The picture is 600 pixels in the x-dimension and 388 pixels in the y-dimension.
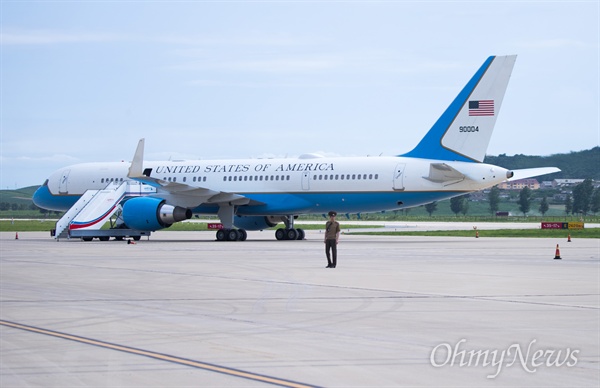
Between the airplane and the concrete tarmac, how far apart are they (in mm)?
16986

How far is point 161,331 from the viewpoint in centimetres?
1291

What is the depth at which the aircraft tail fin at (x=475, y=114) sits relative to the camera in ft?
138

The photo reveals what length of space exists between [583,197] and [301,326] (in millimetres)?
133570

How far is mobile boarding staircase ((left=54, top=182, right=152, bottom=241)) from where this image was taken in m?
47.1

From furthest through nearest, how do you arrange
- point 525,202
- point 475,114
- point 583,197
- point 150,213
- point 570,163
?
point 570,163, point 525,202, point 583,197, point 150,213, point 475,114

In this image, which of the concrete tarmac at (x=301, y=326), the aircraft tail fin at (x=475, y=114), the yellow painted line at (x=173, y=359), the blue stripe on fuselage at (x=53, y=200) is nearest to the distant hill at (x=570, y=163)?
the blue stripe on fuselage at (x=53, y=200)

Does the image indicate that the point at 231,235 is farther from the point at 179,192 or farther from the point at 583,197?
the point at 583,197

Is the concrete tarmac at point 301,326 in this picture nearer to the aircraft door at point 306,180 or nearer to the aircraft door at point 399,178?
the aircraft door at point 399,178

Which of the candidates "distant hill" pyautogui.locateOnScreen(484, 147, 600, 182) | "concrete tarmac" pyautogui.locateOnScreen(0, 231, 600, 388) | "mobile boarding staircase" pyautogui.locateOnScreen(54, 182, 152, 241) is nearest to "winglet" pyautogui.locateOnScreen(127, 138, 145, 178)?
"mobile boarding staircase" pyautogui.locateOnScreen(54, 182, 152, 241)

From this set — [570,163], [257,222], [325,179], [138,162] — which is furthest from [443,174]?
[570,163]

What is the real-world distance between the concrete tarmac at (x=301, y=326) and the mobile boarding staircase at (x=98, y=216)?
21.6m

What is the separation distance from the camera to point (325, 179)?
4550 centimetres

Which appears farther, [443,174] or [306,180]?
[306,180]

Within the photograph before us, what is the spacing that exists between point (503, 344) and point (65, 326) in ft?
20.2
